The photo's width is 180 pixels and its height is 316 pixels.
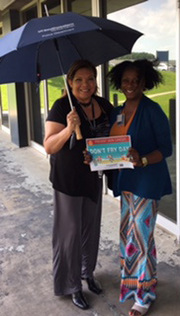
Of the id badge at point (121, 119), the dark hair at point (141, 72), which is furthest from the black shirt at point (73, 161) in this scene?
the dark hair at point (141, 72)

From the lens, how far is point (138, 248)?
2348 millimetres

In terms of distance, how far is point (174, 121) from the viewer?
3.39 metres

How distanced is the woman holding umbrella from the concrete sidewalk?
0.16 meters

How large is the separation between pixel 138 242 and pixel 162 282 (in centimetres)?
64

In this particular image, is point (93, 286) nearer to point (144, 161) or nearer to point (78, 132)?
point (144, 161)

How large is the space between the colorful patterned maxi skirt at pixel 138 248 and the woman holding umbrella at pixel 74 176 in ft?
0.86

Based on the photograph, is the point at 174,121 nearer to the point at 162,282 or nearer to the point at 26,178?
the point at 162,282

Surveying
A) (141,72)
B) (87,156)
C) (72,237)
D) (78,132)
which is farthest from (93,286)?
(141,72)

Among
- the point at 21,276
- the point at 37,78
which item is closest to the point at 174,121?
the point at 37,78

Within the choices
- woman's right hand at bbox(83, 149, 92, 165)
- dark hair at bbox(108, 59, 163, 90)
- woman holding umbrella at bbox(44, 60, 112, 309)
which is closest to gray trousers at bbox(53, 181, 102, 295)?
woman holding umbrella at bbox(44, 60, 112, 309)

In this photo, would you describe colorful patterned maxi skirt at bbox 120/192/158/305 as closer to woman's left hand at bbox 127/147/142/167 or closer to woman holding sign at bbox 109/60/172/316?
woman holding sign at bbox 109/60/172/316

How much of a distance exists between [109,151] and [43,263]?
1.44 m

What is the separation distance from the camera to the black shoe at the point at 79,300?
2490 millimetres

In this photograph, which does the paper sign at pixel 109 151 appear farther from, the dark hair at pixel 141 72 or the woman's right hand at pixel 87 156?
the dark hair at pixel 141 72
